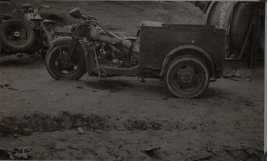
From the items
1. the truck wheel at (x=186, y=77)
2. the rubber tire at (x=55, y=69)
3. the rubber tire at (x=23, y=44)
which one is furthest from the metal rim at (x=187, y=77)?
the rubber tire at (x=23, y=44)

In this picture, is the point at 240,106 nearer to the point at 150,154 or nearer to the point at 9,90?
the point at 150,154

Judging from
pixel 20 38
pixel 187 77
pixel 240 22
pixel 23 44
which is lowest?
pixel 187 77

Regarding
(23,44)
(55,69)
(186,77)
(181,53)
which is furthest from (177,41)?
(23,44)

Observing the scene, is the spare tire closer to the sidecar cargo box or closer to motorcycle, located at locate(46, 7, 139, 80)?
the sidecar cargo box

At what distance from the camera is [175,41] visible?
4.93m

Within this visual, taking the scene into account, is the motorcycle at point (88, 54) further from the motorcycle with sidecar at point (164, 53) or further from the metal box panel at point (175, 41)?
the metal box panel at point (175, 41)

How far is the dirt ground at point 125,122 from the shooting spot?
3625mm

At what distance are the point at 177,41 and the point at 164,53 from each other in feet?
0.78

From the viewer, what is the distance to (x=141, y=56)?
5.06 m

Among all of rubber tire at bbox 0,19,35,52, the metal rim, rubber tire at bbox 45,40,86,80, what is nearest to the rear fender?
the metal rim

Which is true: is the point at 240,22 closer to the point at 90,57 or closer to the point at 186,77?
the point at 186,77

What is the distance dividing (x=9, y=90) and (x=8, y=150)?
1360 mm

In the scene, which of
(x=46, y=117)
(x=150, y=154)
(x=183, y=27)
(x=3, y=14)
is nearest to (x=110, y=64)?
(x=183, y=27)

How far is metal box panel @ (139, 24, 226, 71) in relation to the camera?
4.89m
